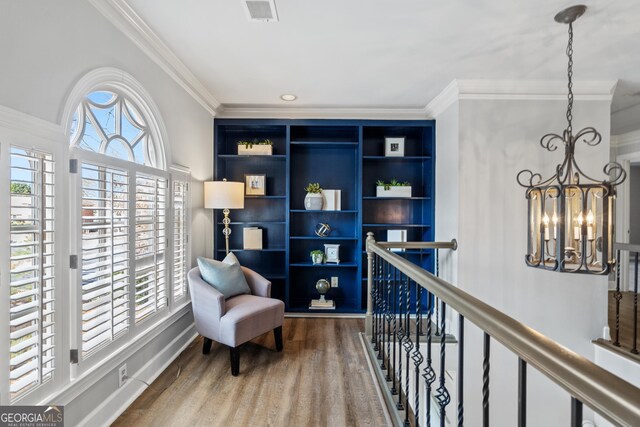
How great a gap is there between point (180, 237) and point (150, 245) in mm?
460

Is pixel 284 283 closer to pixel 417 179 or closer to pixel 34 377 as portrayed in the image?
pixel 417 179

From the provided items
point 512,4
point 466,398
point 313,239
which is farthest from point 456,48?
point 466,398

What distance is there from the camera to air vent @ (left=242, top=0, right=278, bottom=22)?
1757 millimetres

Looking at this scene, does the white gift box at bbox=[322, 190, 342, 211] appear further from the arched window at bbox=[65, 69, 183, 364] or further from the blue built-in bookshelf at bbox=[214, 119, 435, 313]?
the arched window at bbox=[65, 69, 183, 364]

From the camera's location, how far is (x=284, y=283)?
12.3 ft

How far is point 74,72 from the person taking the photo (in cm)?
155

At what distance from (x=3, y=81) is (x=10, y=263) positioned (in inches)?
30.3

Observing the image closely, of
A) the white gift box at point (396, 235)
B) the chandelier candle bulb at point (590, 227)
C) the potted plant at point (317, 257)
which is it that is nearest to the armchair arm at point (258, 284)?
the potted plant at point (317, 257)

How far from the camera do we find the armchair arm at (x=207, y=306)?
2365mm

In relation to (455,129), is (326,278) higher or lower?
lower

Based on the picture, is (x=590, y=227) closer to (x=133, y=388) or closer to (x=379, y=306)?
(x=379, y=306)

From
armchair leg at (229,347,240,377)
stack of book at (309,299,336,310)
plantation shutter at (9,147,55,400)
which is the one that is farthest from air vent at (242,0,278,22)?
stack of book at (309,299,336,310)

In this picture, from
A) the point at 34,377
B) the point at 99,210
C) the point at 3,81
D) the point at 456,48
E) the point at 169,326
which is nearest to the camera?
the point at 3,81

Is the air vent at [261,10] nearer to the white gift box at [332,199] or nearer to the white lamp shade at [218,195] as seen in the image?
the white lamp shade at [218,195]
